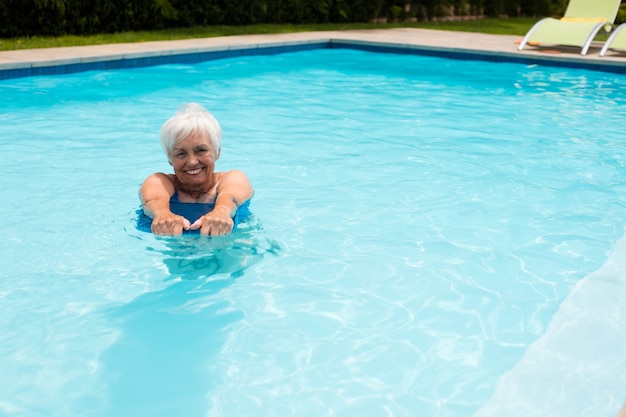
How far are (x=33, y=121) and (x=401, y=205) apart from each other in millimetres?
4436

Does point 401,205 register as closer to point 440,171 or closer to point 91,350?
point 440,171

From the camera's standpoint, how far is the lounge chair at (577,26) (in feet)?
44.1

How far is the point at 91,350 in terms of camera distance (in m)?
3.53

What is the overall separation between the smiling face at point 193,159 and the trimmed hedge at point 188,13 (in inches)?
415

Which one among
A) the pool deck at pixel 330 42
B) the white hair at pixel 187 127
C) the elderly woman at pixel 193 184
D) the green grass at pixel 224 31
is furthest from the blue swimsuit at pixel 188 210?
the green grass at pixel 224 31

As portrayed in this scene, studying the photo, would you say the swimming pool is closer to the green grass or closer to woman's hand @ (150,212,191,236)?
woman's hand @ (150,212,191,236)

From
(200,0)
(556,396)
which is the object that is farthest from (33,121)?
(200,0)

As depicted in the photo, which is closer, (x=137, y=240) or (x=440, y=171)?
(x=137, y=240)

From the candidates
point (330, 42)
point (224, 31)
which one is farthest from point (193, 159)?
point (224, 31)

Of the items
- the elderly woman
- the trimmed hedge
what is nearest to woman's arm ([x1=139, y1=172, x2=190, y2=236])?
the elderly woman

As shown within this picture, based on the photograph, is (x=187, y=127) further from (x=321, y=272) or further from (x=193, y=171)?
(x=321, y=272)

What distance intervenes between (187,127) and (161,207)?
1.69 feet

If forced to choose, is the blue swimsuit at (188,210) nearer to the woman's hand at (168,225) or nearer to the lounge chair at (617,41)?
the woman's hand at (168,225)

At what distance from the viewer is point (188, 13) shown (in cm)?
1658
